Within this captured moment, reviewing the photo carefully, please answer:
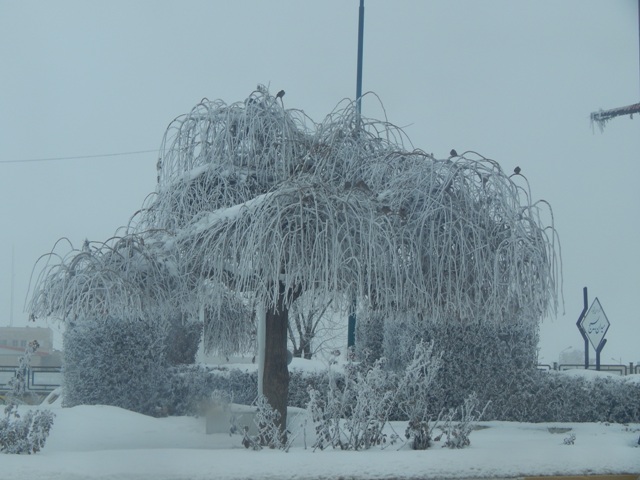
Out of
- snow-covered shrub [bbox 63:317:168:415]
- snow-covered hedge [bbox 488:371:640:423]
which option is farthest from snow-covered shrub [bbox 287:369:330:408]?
snow-covered hedge [bbox 488:371:640:423]

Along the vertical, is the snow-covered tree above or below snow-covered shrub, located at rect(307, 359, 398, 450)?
above

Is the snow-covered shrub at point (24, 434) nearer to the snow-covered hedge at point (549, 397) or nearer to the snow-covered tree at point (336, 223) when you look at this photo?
the snow-covered tree at point (336, 223)

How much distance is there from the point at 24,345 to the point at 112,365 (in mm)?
2144

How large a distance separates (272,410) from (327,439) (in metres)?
0.74

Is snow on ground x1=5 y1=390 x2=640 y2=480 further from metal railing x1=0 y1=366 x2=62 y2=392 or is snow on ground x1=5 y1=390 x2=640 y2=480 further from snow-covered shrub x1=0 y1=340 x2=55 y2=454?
metal railing x1=0 y1=366 x2=62 y2=392

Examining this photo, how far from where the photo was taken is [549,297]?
29.8 ft

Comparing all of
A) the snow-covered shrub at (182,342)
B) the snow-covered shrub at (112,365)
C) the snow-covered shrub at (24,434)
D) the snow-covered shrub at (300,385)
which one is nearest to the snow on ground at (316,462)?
the snow-covered shrub at (24,434)

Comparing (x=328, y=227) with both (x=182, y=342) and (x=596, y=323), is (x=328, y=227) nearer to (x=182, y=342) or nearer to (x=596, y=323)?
(x=182, y=342)

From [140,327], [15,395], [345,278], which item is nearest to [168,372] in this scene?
[140,327]

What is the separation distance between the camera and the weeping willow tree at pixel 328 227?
27.5ft

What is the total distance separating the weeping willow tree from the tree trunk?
0.01m

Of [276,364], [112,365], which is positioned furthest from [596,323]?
[112,365]

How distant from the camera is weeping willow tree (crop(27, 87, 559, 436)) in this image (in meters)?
8.39

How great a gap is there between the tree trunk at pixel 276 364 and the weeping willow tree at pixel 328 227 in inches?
0.5
